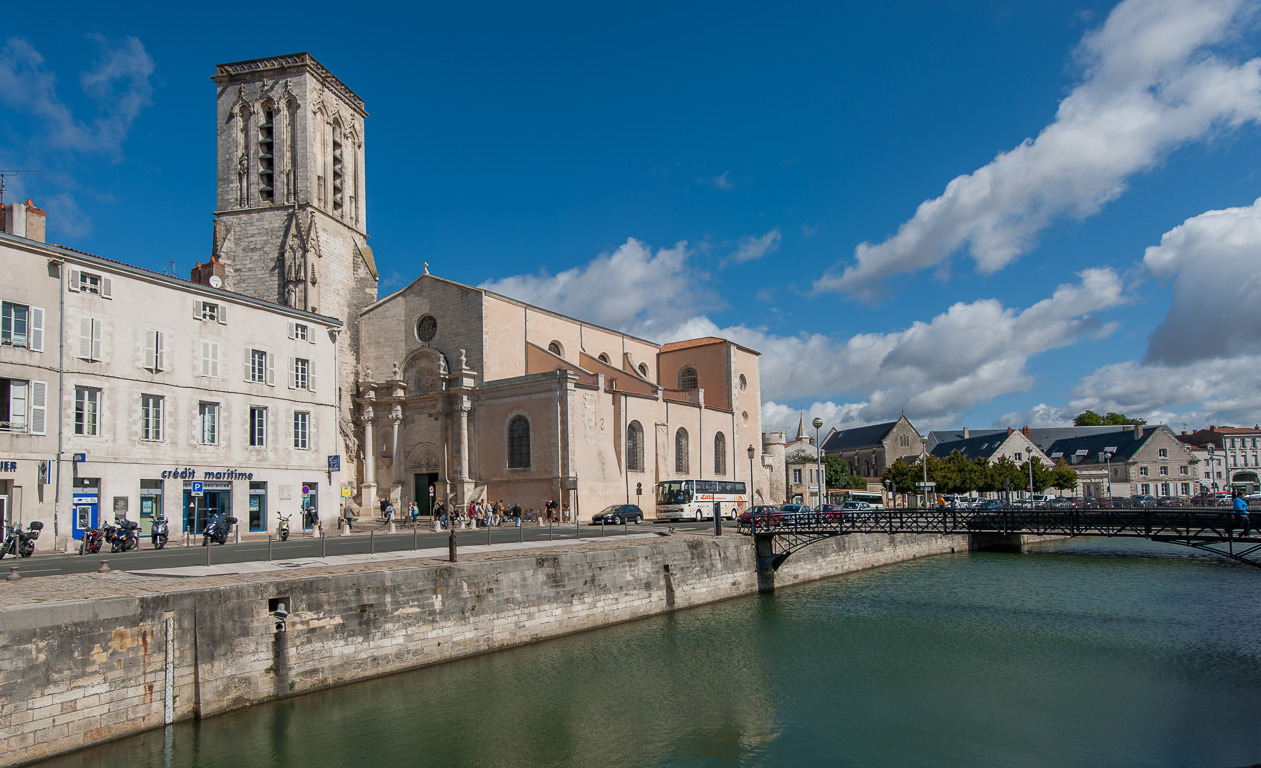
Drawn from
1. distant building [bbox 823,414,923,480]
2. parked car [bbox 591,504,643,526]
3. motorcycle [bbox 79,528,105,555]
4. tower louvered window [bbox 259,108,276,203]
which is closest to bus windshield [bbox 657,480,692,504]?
parked car [bbox 591,504,643,526]

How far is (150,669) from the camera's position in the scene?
13.8 metres

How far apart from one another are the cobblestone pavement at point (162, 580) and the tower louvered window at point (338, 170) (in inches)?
1294

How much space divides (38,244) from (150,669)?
19472 mm

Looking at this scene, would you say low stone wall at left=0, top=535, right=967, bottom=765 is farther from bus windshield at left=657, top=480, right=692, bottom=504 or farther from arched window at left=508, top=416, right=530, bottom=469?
arched window at left=508, top=416, right=530, bottom=469

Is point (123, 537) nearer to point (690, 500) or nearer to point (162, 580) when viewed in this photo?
point (162, 580)

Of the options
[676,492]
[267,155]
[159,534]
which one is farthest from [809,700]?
[267,155]

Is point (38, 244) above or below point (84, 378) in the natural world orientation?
above

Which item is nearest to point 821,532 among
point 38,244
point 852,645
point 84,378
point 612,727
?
point 852,645

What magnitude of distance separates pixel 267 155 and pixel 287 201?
11.5ft

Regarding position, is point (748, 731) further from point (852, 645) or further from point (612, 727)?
point (852, 645)

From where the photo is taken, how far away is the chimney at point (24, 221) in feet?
102

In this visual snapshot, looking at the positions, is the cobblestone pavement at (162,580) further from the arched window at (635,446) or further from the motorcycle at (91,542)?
the arched window at (635,446)

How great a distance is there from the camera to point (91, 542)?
25.3m

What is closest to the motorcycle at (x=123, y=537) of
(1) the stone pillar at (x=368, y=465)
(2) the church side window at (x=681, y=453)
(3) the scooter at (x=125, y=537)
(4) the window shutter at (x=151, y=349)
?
(3) the scooter at (x=125, y=537)
